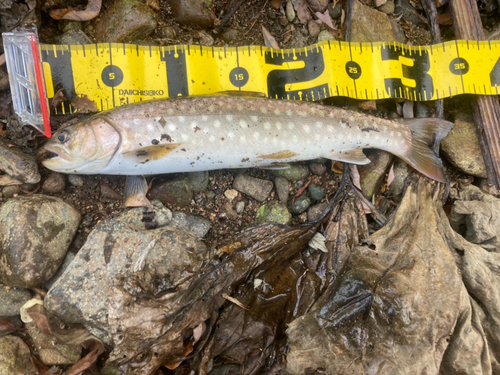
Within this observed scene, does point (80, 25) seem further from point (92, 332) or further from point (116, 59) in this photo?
point (92, 332)

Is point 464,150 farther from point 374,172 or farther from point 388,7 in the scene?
point 388,7

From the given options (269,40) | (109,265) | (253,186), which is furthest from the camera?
(269,40)

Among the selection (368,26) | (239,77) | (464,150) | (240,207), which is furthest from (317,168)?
(368,26)

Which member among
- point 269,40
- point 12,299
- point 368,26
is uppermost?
point 368,26

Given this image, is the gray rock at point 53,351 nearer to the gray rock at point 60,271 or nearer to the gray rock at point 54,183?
the gray rock at point 60,271

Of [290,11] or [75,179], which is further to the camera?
[290,11]

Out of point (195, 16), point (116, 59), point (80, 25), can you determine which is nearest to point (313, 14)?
point (195, 16)

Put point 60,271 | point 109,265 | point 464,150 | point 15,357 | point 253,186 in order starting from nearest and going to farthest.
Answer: point 15,357 < point 109,265 < point 60,271 < point 253,186 < point 464,150

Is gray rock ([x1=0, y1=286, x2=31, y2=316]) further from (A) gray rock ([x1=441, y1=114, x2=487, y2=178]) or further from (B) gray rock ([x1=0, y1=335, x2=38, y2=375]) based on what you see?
(A) gray rock ([x1=441, y1=114, x2=487, y2=178])
